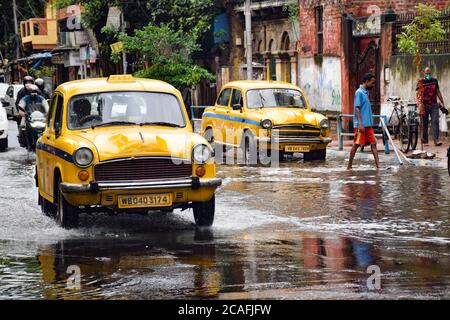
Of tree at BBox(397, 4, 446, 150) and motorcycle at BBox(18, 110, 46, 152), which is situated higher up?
tree at BBox(397, 4, 446, 150)

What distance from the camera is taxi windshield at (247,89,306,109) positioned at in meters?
26.0

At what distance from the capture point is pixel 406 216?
14820 millimetres

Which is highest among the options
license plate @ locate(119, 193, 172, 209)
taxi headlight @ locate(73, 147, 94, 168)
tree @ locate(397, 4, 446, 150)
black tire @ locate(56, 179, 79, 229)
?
tree @ locate(397, 4, 446, 150)

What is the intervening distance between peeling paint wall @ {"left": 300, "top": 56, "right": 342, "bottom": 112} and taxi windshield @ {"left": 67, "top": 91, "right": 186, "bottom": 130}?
71.5ft

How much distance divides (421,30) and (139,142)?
1916 centimetres

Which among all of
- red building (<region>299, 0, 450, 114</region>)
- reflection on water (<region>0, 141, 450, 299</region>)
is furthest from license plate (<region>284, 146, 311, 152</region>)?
red building (<region>299, 0, 450, 114</region>)

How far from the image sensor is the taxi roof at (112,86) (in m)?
14.7

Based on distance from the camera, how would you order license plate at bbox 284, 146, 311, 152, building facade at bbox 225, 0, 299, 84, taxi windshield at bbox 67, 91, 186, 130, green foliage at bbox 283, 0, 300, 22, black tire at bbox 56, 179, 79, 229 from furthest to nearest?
building facade at bbox 225, 0, 299, 84
green foliage at bbox 283, 0, 300, 22
license plate at bbox 284, 146, 311, 152
taxi windshield at bbox 67, 91, 186, 130
black tire at bbox 56, 179, 79, 229

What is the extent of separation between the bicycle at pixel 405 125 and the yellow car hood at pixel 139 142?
13167 mm

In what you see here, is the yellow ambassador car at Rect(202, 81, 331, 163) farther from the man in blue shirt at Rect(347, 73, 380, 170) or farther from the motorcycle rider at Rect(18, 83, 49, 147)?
the motorcycle rider at Rect(18, 83, 49, 147)

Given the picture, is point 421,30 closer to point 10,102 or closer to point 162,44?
point 162,44

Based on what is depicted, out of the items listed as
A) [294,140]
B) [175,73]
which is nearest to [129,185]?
[294,140]

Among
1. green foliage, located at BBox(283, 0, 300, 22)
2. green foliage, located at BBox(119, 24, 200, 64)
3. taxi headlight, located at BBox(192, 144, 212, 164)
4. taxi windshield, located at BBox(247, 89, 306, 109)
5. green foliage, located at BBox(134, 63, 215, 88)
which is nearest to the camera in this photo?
taxi headlight, located at BBox(192, 144, 212, 164)

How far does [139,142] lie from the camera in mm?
13352
